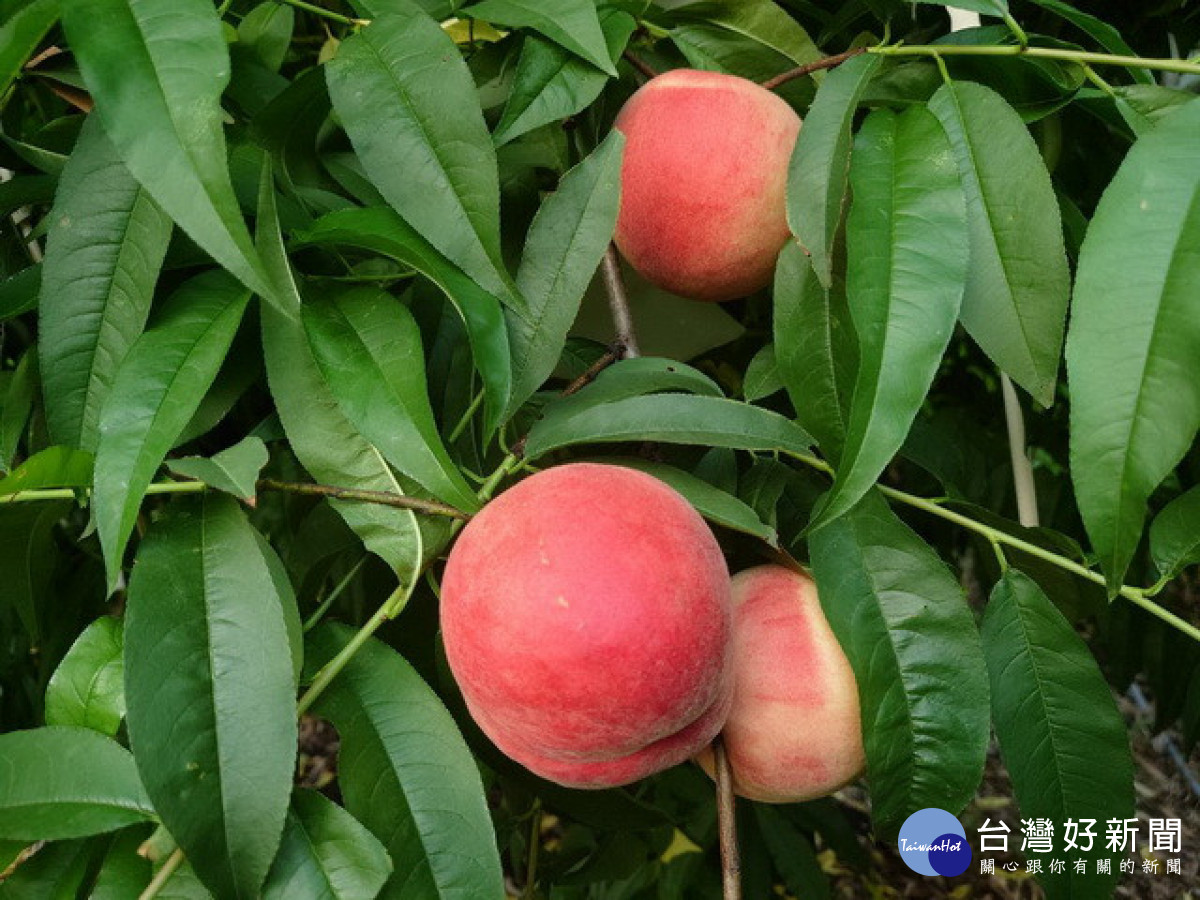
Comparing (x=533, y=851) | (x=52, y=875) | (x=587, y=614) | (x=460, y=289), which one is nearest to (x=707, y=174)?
(x=460, y=289)

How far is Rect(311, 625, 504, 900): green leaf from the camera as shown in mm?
538

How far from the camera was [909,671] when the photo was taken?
60cm

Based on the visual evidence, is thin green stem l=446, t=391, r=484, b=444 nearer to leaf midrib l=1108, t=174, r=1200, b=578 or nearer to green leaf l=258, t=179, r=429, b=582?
green leaf l=258, t=179, r=429, b=582

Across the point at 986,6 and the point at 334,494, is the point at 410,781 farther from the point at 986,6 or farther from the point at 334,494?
the point at 986,6

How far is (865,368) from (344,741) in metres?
0.33

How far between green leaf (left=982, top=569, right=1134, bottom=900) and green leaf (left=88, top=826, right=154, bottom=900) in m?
0.47

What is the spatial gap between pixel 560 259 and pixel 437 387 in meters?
0.16

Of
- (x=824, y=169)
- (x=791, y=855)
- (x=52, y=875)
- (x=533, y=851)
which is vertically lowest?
(x=791, y=855)

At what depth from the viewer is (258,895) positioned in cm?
50

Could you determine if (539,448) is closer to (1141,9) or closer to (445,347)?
(445,347)

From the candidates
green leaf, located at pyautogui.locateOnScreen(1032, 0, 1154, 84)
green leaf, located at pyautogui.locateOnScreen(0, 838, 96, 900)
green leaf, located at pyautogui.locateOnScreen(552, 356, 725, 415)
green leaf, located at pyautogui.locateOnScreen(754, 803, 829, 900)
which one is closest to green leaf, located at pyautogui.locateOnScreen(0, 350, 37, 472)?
green leaf, located at pyautogui.locateOnScreen(0, 838, 96, 900)

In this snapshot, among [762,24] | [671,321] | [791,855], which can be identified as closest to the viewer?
[762,24]

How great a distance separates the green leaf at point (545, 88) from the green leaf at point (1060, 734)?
406 mm

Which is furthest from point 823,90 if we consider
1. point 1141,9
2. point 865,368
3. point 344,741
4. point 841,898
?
point 841,898
